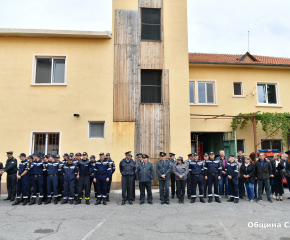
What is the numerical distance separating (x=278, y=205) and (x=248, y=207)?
4.08ft

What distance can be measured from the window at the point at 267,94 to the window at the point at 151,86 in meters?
7.18

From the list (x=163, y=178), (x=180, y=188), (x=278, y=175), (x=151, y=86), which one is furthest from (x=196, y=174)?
(x=151, y=86)

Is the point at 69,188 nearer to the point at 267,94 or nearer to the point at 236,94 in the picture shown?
the point at 236,94

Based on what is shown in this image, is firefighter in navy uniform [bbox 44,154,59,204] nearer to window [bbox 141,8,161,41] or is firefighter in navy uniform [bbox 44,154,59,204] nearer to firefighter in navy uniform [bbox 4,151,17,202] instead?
firefighter in navy uniform [bbox 4,151,17,202]

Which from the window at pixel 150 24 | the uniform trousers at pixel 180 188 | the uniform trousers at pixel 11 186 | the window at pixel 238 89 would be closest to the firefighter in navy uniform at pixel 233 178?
the uniform trousers at pixel 180 188

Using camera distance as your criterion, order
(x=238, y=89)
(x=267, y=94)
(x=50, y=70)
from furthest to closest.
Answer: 1. (x=267, y=94)
2. (x=238, y=89)
3. (x=50, y=70)

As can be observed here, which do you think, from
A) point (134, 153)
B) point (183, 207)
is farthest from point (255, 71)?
point (183, 207)

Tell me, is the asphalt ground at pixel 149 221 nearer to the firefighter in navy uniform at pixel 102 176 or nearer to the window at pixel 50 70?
the firefighter in navy uniform at pixel 102 176

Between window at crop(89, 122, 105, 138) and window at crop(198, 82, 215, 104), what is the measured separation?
6.48m

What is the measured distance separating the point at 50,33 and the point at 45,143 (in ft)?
17.6

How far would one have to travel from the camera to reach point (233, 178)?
9.74 meters

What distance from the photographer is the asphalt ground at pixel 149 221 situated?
564 cm

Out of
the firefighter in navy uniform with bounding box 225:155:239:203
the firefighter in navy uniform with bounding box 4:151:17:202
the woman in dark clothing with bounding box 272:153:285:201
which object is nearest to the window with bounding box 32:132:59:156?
the firefighter in navy uniform with bounding box 4:151:17:202

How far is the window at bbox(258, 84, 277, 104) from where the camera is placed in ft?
53.2
